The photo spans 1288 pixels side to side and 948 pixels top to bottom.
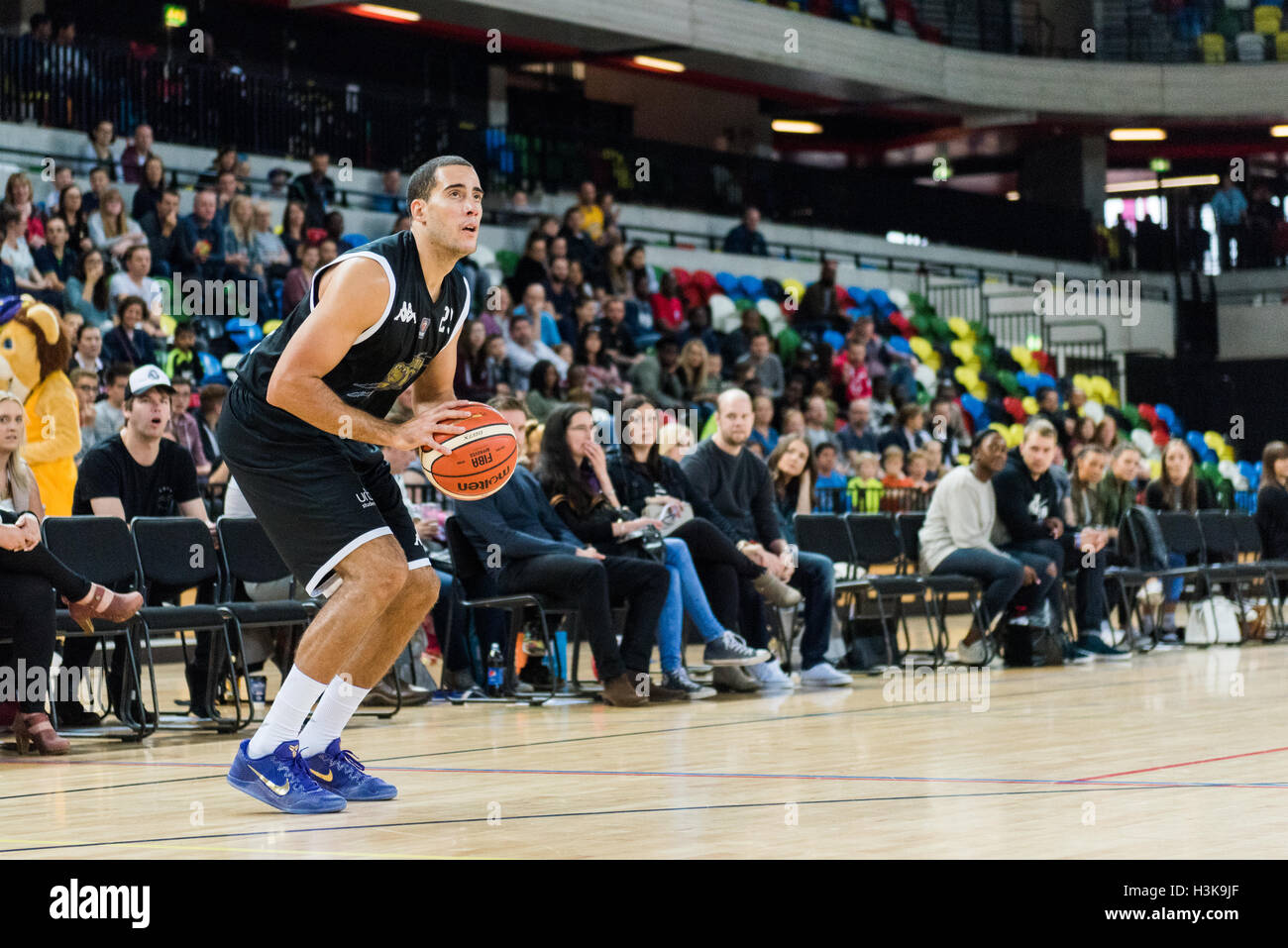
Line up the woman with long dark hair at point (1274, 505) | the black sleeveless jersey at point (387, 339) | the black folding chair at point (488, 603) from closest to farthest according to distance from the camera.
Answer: the black sleeveless jersey at point (387, 339)
the black folding chair at point (488, 603)
the woman with long dark hair at point (1274, 505)

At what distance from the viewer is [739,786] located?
5.13 m

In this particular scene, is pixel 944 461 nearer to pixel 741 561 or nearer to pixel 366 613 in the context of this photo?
pixel 741 561

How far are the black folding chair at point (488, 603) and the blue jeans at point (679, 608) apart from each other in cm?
44

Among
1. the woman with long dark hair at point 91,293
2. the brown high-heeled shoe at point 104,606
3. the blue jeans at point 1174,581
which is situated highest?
the woman with long dark hair at point 91,293

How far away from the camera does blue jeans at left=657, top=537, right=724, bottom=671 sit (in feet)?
28.1

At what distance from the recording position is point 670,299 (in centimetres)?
1662

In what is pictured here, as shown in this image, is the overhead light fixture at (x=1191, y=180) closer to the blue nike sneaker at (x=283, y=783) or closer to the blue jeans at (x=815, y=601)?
the blue jeans at (x=815, y=601)

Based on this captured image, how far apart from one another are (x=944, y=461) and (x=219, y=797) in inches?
481

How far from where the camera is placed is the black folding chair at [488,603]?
827cm

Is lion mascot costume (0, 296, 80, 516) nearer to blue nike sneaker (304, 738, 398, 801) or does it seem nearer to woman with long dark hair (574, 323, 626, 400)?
blue nike sneaker (304, 738, 398, 801)

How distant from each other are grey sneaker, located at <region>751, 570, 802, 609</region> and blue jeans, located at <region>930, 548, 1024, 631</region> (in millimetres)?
1395

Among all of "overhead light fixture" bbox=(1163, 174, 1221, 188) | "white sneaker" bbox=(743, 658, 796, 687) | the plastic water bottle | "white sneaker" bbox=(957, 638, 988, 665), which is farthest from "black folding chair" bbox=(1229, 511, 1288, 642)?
"overhead light fixture" bbox=(1163, 174, 1221, 188)

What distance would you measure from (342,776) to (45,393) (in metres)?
4.17

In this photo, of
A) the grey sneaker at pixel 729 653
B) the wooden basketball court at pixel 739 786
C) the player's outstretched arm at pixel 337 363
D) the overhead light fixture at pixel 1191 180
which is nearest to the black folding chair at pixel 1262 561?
the wooden basketball court at pixel 739 786
